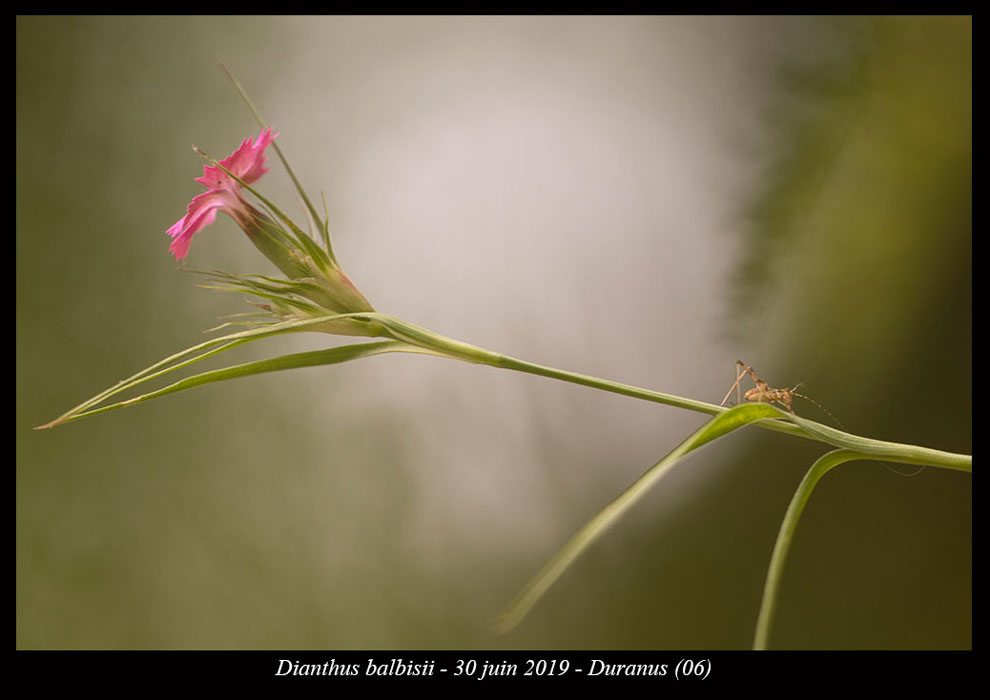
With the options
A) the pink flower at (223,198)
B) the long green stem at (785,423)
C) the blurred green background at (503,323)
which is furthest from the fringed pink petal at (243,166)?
the blurred green background at (503,323)

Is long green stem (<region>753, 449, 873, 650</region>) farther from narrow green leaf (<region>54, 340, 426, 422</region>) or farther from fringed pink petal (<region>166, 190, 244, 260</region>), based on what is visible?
fringed pink petal (<region>166, 190, 244, 260</region>)

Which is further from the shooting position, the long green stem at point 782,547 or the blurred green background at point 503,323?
the blurred green background at point 503,323

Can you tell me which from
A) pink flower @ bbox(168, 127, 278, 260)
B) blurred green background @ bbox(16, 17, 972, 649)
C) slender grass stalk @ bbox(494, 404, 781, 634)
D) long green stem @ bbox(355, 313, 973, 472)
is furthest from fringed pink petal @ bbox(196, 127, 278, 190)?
blurred green background @ bbox(16, 17, 972, 649)

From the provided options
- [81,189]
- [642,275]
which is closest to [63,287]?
Answer: [81,189]

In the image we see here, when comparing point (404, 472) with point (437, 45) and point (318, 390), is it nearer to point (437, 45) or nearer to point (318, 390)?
point (318, 390)

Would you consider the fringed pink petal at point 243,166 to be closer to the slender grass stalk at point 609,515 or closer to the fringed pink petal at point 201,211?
the fringed pink petal at point 201,211

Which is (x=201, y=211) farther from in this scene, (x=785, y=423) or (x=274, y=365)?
(x=785, y=423)
